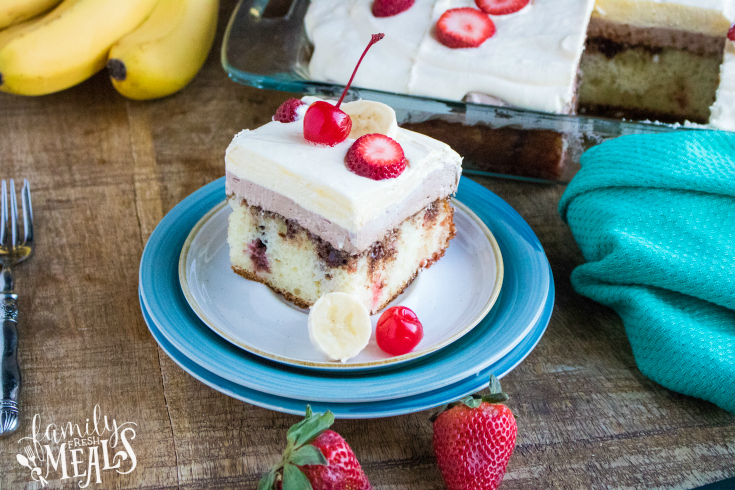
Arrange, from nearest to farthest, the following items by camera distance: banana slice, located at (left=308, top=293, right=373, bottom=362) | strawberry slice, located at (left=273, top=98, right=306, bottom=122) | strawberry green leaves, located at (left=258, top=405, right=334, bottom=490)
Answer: strawberry green leaves, located at (left=258, top=405, right=334, bottom=490)
banana slice, located at (left=308, top=293, right=373, bottom=362)
strawberry slice, located at (left=273, top=98, right=306, bottom=122)

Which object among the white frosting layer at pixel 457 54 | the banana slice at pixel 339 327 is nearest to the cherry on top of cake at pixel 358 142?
the banana slice at pixel 339 327

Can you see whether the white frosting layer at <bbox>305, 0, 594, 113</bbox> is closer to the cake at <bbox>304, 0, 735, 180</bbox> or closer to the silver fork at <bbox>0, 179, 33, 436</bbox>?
the cake at <bbox>304, 0, 735, 180</bbox>

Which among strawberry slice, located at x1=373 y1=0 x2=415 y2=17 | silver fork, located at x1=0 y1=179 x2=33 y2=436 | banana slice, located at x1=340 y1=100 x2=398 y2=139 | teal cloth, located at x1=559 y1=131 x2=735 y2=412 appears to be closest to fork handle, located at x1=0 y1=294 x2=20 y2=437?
silver fork, located at x1=0 y1=179 x2=33 y2=436

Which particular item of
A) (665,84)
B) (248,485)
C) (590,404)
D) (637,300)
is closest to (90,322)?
(248,485)

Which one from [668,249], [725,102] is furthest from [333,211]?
[725,102]

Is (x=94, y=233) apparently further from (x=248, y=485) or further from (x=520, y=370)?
(x=520, y=370)
